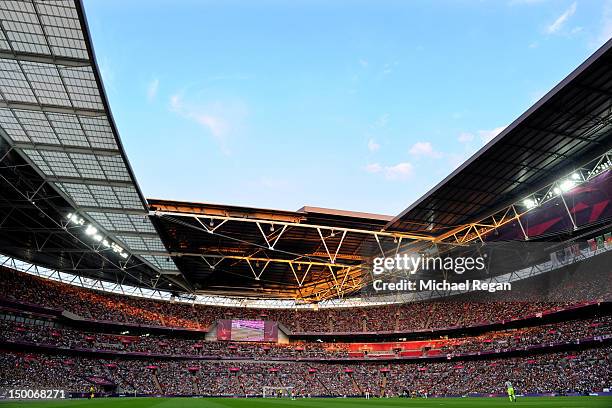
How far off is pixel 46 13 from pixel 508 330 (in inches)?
2096

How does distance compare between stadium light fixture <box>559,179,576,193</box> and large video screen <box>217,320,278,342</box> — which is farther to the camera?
large video screen <box>217,320,278,342</box>

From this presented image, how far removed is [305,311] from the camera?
232 feet

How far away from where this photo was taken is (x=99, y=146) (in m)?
26.1

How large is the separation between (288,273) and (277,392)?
48.3ft

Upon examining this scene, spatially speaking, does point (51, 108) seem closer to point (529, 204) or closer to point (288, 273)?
point (529, 204)

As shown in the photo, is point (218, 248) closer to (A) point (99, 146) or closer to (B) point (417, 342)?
(A) point (99, 146)

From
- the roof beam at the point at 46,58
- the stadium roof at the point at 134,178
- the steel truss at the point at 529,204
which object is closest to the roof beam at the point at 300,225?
the stadium roof at the point at 134,178

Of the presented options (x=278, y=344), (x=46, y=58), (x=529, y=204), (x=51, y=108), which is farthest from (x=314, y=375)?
(x=46, y=58)

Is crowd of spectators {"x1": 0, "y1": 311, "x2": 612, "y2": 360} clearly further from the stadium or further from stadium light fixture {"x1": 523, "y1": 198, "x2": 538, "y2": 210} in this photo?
stadium light fixture {"x1": 523, "y1": 198, "x2": 538, "y2": 210}

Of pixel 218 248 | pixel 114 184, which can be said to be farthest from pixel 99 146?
pixel 218 248

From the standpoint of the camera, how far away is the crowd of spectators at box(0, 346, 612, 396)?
41594 millimetres

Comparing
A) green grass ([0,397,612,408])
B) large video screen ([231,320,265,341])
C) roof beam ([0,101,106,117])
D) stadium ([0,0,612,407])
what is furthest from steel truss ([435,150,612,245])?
large video screen ([231,320,265,341])

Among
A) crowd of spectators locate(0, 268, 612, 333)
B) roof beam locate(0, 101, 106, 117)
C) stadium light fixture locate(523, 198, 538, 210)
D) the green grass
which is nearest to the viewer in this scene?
the green grass

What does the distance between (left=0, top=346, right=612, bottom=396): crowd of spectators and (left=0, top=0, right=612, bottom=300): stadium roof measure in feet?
44.9
